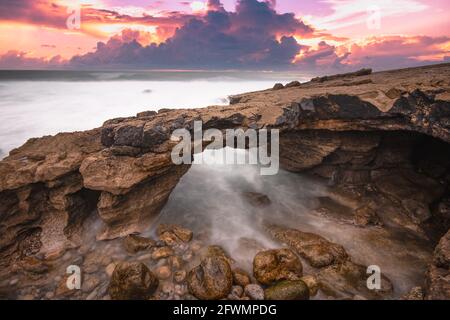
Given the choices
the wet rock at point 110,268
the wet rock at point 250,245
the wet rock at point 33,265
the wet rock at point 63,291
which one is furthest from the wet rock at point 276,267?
the wet rock at point 33,265

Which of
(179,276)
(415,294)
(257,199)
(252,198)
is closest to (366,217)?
(415,294)

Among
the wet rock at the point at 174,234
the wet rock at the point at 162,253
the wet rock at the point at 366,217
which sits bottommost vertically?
the wet rock at the point at 162,253

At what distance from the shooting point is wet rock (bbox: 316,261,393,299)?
4844 millimetres

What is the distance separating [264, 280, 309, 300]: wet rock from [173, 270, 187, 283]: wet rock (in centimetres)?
170

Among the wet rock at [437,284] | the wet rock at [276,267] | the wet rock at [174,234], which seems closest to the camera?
the wet rock at [437,284]

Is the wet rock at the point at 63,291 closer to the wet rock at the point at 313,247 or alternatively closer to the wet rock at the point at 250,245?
the wet rock at the point at 250,245

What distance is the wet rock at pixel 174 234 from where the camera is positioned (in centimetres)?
638

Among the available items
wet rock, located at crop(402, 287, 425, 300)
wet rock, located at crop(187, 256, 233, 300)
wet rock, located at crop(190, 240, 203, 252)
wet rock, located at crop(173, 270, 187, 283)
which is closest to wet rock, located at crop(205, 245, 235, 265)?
wet rock, located at crop(190, 240, 203, 252)

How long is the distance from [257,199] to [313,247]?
2677mm

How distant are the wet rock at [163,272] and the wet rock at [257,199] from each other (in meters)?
3.37
